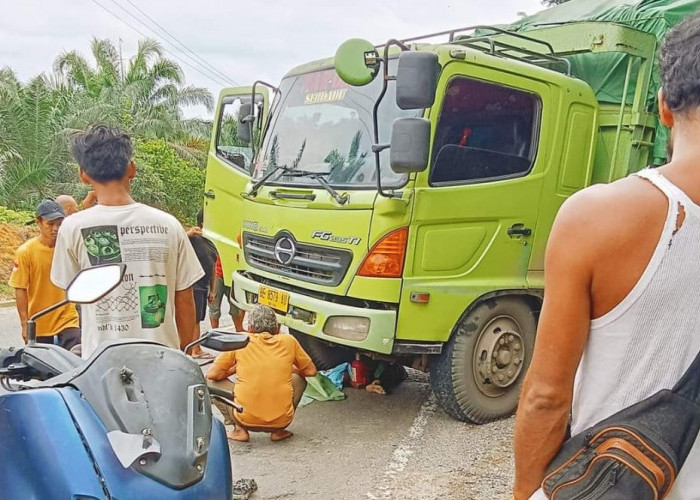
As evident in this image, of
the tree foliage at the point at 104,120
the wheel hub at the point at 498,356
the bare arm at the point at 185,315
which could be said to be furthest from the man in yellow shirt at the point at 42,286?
the tree foliage at the point at 104,120

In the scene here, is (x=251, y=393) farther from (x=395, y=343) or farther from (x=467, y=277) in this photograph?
(x=467, y=277)

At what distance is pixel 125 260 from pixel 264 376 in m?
1.79

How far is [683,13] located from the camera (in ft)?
17.5

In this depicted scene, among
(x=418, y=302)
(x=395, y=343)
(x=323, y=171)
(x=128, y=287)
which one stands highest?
(x=323, y=171)

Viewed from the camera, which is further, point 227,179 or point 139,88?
point 139,88

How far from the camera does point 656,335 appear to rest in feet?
4.11

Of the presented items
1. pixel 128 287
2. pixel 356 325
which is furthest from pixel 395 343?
pixel 128 287

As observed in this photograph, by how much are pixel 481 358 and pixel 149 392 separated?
11.7 feet

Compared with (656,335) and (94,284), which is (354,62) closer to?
(94,284)

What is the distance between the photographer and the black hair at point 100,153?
105 inches

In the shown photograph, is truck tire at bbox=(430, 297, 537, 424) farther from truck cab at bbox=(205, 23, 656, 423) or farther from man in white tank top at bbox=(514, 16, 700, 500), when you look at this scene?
man in white tank top at bbox=(514, 16, 700, 500)

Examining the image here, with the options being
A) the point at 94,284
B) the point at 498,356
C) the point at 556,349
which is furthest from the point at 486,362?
the point at 556,349

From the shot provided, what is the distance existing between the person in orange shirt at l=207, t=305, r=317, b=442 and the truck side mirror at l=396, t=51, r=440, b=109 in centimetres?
168

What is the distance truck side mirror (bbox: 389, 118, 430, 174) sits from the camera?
3.99 meters
